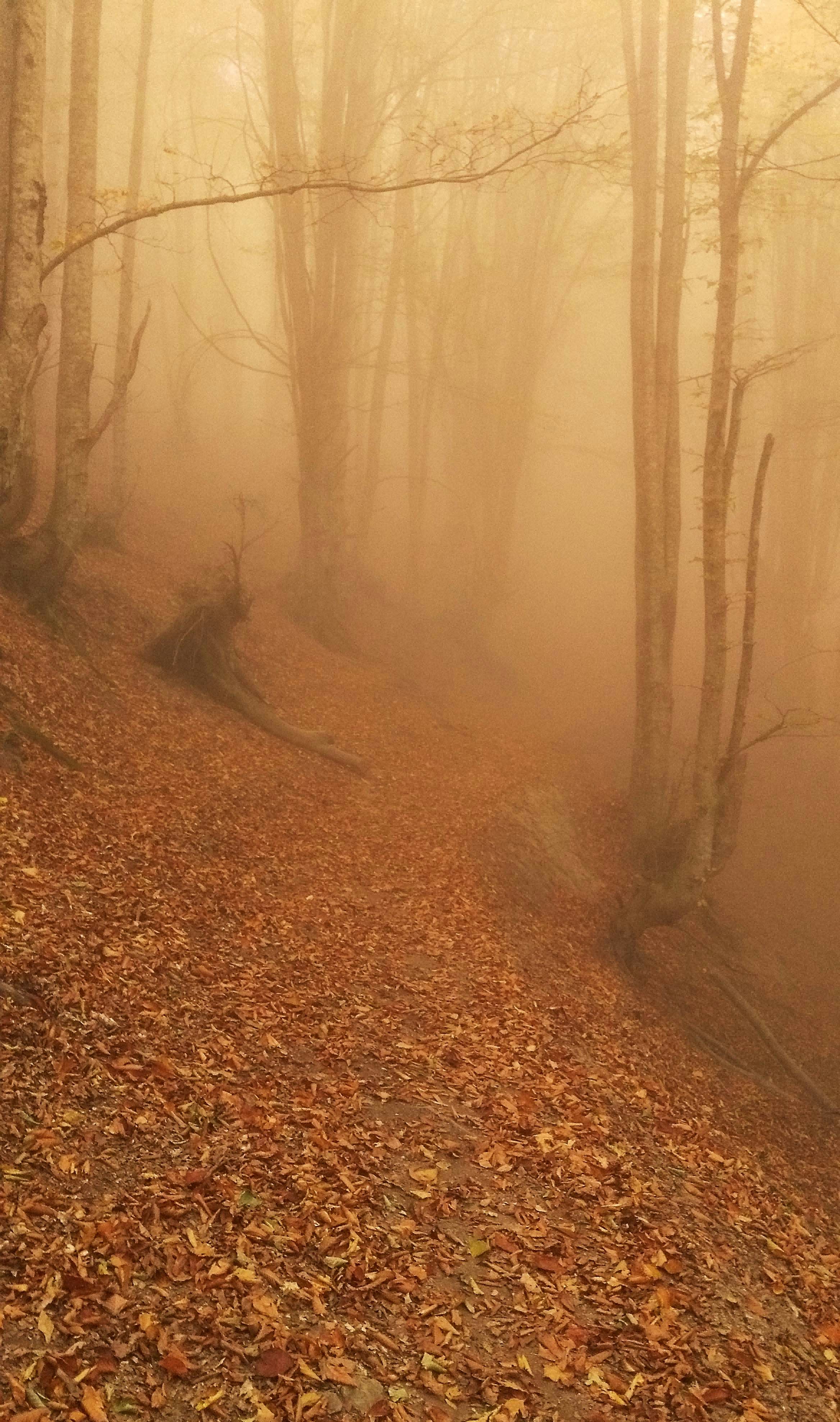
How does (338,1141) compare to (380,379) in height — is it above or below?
below

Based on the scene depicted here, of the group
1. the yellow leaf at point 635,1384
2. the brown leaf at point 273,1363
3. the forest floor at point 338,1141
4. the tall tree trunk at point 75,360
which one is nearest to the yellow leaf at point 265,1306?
the forest floor at point 338,1141

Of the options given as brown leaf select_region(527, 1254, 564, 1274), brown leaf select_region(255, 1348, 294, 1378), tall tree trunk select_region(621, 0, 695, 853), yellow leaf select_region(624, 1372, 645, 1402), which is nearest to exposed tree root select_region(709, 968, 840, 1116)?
tall tree trunk select_region(621, 0, 695, 853)

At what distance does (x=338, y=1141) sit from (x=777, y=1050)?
598 cm

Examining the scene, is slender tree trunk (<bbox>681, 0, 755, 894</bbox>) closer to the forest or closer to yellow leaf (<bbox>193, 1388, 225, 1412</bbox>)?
the forest

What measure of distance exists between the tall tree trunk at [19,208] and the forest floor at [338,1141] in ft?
6.39

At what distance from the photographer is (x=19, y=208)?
780 centimetres

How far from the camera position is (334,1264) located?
13.1 ft

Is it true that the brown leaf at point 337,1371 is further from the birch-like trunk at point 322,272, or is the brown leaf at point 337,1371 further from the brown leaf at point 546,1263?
the birch-like trunk at point 322,272

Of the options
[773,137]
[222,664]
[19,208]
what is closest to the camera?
[19,208]

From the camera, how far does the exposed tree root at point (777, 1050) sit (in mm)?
8953

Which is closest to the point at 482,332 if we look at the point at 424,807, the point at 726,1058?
the point at 424,807

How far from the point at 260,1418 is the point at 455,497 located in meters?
22.4

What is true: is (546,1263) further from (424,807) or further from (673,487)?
(673,487)

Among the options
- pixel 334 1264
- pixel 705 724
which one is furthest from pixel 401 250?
pixel 334 1264
